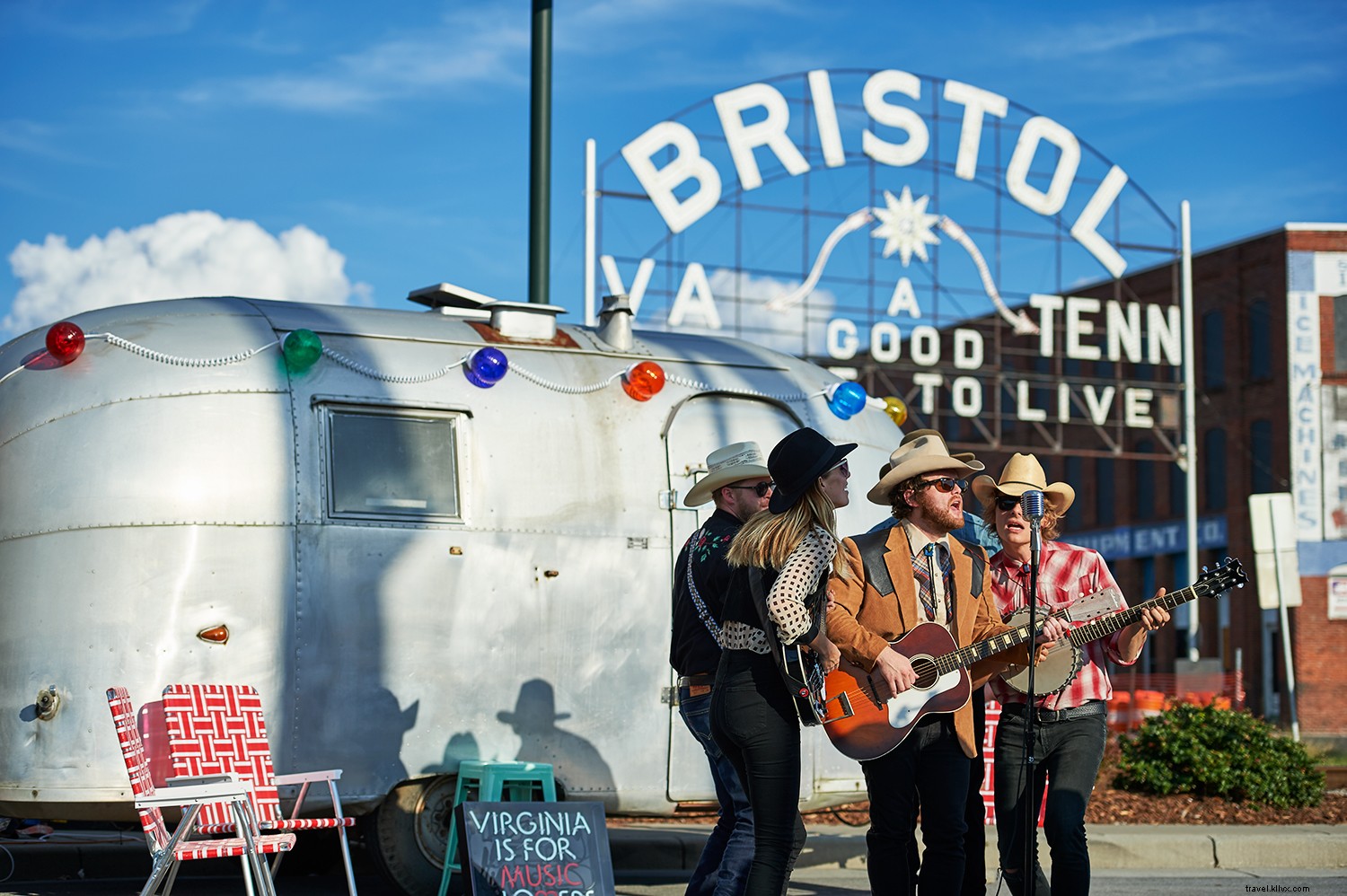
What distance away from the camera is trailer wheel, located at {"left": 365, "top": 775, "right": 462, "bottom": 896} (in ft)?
26.0

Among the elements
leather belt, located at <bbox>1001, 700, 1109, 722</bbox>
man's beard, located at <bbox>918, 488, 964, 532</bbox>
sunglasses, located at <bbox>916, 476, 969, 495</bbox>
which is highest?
sunglasses, located at <bbox>916, 476, 969, 495</bbox>

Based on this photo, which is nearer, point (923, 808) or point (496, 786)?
point (923, 808)

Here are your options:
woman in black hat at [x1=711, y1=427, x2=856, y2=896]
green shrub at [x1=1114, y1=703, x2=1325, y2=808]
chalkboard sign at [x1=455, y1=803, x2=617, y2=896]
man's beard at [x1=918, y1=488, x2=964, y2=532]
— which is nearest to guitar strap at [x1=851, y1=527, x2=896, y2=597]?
man's beard at [x1=918, y1=488, x2=964, y2=532]

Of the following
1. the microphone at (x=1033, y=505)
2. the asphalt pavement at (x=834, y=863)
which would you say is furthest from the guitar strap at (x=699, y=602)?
the asphalt pavement at (x=834, y=863)

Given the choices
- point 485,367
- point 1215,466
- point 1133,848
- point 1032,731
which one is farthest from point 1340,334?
point 1032,731

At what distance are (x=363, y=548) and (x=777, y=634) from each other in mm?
2946

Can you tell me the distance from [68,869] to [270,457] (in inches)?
122

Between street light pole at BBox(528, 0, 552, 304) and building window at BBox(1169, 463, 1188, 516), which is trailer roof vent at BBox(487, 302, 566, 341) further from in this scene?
building window at BBox(1169, 463, 1188, 516)

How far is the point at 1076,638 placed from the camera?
6.35 m

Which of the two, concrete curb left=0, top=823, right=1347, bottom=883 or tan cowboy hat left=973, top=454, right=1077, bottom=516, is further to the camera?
concrete curb left=0, top=823, right=1347, bottom=883

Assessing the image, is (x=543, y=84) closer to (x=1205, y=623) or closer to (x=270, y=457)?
(x=270, y=457)

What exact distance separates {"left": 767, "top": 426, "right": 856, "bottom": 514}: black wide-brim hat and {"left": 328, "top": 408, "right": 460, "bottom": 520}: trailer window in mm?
2767

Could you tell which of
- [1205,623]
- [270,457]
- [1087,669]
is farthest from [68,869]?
[1205,623]

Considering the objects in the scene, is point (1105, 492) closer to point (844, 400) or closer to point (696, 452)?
point (844, 400)
